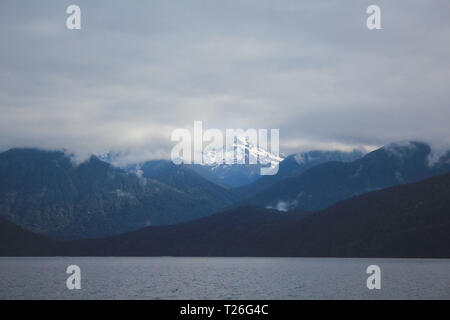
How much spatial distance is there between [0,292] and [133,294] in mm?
34921

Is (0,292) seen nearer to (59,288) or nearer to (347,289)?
(59,288)
